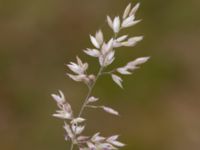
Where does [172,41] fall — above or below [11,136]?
above

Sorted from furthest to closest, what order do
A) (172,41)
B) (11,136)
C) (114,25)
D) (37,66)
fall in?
(172,41) < (37,66) < (11,136) < (114,25)

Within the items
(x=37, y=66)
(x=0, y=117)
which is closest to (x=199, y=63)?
(x=37, y=66)

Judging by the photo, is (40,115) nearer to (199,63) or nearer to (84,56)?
(84,56)

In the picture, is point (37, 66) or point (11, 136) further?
point (37, 66)

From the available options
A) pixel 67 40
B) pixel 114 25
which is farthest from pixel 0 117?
pixel 114 25

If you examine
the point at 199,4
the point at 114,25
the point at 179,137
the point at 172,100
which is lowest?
the point at 114,25

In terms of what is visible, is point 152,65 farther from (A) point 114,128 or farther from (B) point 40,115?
(B) point 40,115

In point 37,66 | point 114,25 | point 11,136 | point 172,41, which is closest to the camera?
point 114,25
